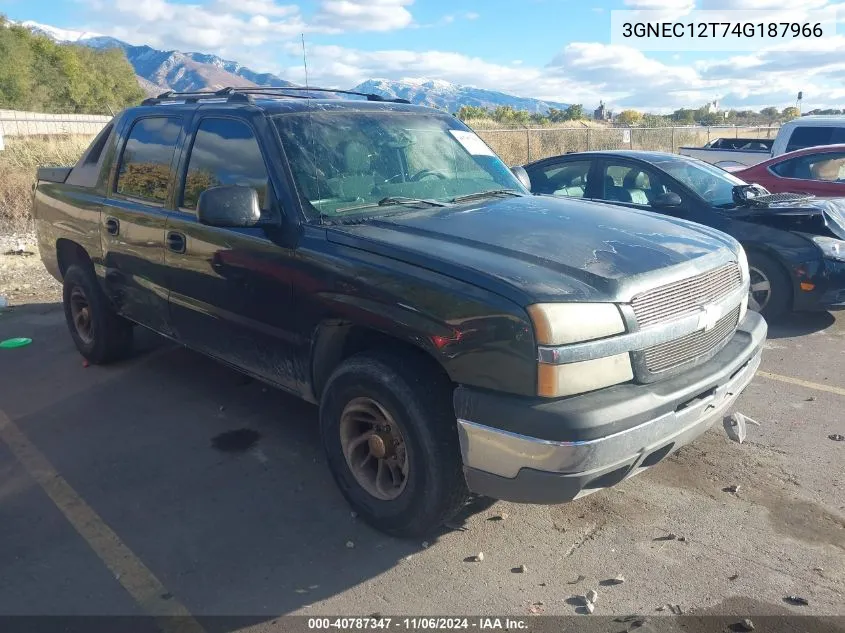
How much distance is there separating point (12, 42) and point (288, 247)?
64.1 meters

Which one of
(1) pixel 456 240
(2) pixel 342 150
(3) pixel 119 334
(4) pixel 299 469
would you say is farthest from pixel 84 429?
(1) pixel 456 240

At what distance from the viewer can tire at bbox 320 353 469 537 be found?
3.02 meters

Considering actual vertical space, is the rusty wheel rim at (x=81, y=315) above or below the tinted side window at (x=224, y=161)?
below

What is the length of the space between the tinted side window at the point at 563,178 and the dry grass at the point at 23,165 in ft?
20.7

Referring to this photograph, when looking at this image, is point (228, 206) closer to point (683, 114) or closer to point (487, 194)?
point (487, 194)

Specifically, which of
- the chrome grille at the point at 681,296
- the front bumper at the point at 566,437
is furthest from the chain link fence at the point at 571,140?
the front bumper at the point at 566,437

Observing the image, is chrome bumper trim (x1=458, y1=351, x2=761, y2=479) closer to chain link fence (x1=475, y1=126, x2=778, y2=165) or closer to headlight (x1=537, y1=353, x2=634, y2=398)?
headlight (x1=537, y1=353, x2=634, y2=398)

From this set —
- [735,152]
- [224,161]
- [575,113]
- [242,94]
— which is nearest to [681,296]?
[224,161]

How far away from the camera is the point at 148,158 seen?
15.6ft

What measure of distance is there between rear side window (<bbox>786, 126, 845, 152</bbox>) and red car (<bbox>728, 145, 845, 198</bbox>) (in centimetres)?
248

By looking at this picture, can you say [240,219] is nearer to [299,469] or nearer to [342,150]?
[342,150]

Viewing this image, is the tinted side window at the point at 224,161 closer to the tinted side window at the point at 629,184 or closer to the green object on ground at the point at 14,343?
the green object on ground at the point at 14,343

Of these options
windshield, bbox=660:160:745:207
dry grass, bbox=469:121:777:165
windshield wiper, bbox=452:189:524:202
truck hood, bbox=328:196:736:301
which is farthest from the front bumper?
dry grass, bbox=469:121:777:165

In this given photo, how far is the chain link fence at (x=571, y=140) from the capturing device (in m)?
21.1
